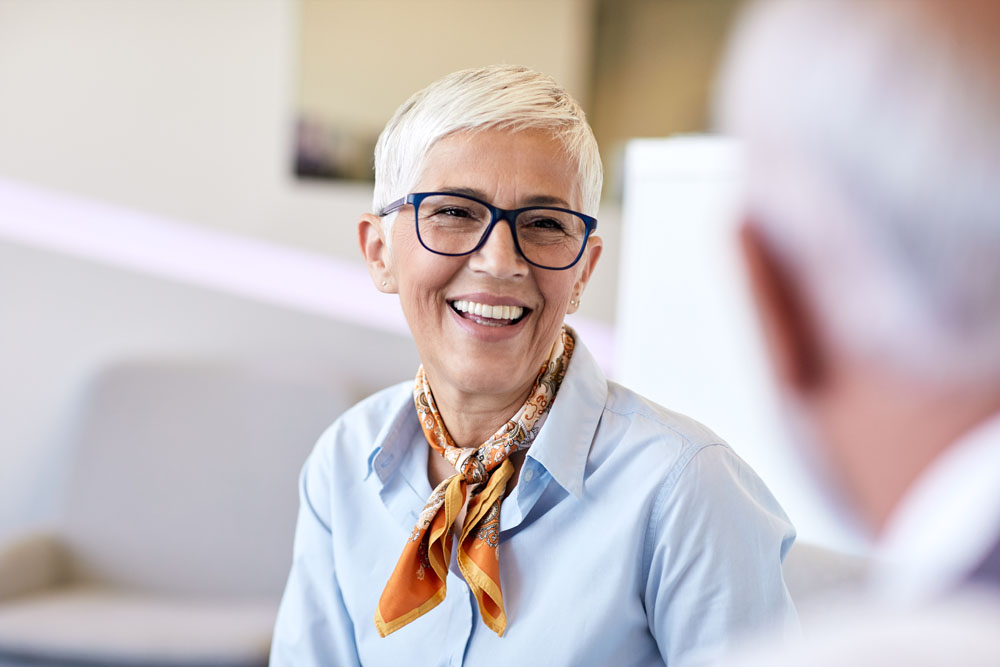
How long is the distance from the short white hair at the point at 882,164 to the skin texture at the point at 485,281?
25.4 inches

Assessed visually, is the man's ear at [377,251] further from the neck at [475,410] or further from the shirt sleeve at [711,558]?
the shirt sleeve at [711,558]

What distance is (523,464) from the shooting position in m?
0.96

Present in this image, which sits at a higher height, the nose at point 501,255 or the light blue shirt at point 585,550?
the nose at point 501,255

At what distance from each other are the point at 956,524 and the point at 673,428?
2.28 feet

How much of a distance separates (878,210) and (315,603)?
979 millimetres

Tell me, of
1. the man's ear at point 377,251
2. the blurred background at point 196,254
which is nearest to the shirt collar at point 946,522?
the man's ear at point 377,251

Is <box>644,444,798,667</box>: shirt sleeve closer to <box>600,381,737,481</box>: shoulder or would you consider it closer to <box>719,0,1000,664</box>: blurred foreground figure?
<box>600,381,737,481</box>: shoulder

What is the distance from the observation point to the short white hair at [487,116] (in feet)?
2.92

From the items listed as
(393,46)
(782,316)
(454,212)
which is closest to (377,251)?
(454,212)

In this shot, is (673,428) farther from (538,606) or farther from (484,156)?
(484,156)

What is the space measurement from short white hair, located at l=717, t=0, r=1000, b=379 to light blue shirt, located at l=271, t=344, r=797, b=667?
1.97 ft

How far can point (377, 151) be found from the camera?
1.02 metres

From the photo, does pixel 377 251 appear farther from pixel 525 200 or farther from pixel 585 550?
pixel 585 550

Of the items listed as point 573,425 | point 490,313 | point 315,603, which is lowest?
point 315,603
